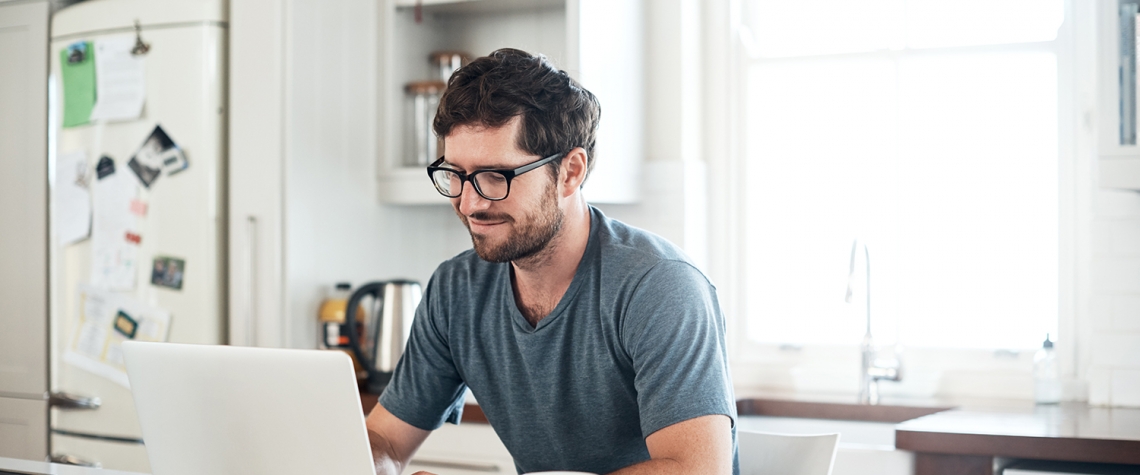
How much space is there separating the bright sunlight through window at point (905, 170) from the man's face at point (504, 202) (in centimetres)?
170

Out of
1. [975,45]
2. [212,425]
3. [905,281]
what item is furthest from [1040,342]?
[212,425]

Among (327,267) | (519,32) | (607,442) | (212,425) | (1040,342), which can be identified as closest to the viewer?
(212,425)

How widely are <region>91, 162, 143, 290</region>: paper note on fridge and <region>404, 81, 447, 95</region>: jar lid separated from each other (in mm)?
816

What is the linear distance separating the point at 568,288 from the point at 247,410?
1.89 feet

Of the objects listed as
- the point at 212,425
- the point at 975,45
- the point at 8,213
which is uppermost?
the point at 975,45

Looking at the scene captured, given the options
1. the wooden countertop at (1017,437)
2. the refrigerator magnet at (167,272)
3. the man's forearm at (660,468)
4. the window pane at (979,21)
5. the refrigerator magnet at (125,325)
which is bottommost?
the wooden countertop at (1017,437)

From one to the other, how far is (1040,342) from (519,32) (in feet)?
5.58

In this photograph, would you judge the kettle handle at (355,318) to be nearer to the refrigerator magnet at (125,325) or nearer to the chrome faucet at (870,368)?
the refrigerator magnet at (125,325)

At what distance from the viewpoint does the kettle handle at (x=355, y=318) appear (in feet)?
8.89

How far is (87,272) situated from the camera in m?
2.99

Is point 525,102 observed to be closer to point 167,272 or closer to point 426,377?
point 426,377

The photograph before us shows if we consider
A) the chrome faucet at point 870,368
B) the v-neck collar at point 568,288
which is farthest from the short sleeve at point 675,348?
the chrome faucet at point 870,368

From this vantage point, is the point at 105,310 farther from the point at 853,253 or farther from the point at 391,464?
the point at 853,253

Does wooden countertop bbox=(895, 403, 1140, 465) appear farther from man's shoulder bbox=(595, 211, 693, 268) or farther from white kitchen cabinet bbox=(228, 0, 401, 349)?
white kitchen cabinet bbox=(228, 0, 401, 349)
